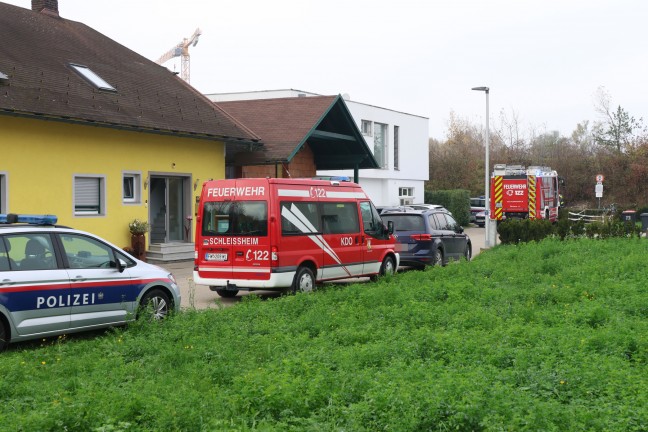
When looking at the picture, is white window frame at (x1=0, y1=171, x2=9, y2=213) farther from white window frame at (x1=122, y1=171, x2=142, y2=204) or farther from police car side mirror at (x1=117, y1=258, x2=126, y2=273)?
police car side mirror at (x1=117, y1=258, x2=126, y2=273)

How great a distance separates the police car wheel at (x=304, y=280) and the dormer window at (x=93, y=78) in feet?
31.9

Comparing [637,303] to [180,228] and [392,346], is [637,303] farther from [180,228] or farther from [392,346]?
[180,228]

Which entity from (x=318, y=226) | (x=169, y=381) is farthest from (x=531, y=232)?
(x=169, y=381)

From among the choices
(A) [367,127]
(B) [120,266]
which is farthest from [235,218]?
(A) [367,127]

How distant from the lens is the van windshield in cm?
1422

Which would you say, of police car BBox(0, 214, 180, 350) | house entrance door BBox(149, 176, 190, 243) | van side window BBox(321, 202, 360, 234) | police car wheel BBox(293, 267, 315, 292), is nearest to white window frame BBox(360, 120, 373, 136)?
house entrance door BBox(149, 176, 190, 243)

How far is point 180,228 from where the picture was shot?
23938mm

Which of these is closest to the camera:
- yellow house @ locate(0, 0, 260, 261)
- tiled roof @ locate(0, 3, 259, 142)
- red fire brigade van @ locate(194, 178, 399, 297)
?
red fire brigade van @ locate(194, 178, 399, 297)

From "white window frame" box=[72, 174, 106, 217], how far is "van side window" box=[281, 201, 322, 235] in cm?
774

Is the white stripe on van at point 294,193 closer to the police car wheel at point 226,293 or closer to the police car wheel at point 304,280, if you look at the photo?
the police car wheel at point 304,280

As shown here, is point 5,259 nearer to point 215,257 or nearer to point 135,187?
point 215,257

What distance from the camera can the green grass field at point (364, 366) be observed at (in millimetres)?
5789

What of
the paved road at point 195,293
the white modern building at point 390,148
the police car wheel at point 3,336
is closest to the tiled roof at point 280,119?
the paved road at point 195,293

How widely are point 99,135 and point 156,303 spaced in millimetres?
10080
